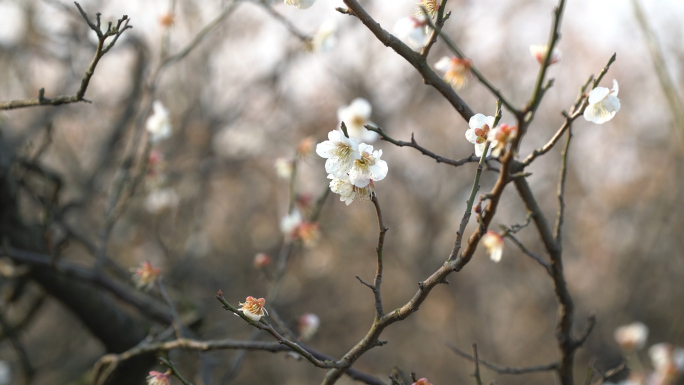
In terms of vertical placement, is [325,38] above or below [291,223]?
above

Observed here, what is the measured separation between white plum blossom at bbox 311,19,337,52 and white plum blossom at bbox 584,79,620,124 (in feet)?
4.42

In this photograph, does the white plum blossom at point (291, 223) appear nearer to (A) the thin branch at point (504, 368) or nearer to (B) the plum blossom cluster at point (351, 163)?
(A) the thin branch at point (504, 368)

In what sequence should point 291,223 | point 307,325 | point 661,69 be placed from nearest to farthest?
point 661,69
point 307,325
point 291,223

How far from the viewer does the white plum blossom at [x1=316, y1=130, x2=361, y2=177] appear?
132 centimetres

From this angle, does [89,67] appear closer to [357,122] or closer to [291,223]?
[357,122]

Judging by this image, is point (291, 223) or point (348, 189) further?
point (291, 223)

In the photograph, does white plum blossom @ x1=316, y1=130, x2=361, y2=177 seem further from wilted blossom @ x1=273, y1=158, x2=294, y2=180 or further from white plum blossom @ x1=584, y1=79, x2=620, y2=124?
wilted blossom @ x1=273, y1=158, x2=294, y2=180

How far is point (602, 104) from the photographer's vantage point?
1.38m

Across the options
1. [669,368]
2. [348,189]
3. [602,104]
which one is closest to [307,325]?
[348,189]

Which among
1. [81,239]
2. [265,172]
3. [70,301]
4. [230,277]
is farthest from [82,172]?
[265,172]

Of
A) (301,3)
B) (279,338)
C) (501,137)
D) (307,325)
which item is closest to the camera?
(501,137)

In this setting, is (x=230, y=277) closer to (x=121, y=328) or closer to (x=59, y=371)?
(x=59, y=371)

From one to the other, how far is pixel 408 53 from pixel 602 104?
0.50m

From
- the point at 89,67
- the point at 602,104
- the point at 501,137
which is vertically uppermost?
the point at 602,104
